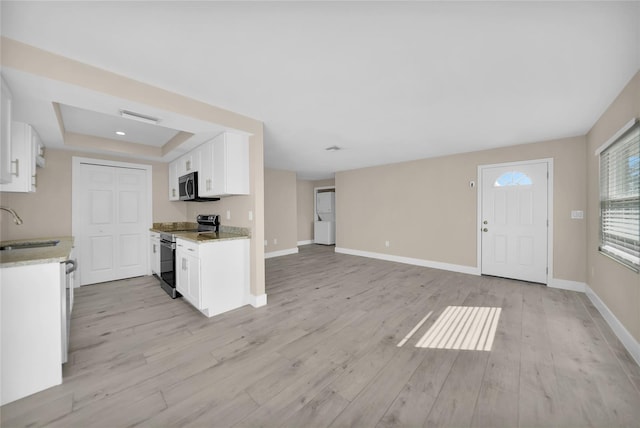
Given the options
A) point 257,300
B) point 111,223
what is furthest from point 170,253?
point 111,223

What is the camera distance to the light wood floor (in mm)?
1484

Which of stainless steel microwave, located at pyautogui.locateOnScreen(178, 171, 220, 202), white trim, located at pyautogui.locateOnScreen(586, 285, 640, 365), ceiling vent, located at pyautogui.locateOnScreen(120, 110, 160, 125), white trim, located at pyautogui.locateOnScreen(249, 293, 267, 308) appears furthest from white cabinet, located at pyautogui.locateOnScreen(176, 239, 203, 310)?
white trim, located at pyautogui.locateOnScreen(586, 285, 640, 365)

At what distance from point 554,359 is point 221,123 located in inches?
152

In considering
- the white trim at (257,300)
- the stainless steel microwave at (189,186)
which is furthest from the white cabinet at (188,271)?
the stainless steel microwave at (189,186)

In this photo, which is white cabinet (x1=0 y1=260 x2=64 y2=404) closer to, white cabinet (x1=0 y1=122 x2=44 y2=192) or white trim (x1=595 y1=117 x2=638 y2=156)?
white cabinet (x1=0 y1=122 x2=44 y2=192)

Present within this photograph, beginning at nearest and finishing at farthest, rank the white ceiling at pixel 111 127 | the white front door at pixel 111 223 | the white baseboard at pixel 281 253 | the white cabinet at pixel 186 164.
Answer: the white ceiling at pixel 111 127
the white cabinet at pixel 186 164
the white front door at pixel 111 223
the white baseboard at pixel 281 253

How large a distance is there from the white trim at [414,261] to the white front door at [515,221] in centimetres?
27

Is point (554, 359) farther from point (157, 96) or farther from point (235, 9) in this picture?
point (157, 96)

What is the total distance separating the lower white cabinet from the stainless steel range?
0.46ft

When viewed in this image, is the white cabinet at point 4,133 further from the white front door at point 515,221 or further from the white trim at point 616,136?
the white front door at point 515,221

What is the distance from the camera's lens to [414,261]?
5395 mm

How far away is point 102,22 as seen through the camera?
1464 millimetres

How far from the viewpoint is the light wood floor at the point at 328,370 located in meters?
1.48

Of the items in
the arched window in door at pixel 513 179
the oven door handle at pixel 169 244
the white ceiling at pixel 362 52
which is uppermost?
the white ceiling at pixel 362 52
